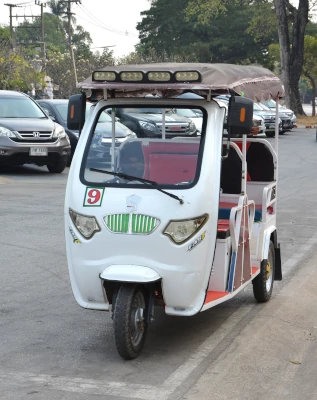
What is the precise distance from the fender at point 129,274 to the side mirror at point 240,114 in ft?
4.20

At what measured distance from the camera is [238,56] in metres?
77.6

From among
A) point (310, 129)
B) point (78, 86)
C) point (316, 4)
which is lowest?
point (310, 129)

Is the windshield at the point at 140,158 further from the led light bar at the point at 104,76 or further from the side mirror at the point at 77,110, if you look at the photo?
the led light bar at the point at 104,76

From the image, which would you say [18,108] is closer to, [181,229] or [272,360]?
[181,229]

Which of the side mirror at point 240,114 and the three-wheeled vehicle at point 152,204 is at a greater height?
the side mirror at point 240,114

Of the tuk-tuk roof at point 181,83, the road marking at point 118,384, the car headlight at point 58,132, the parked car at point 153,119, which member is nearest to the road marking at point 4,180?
the car headlight at point 58,132

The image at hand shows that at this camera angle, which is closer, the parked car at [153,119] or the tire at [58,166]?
the parked car at [153,119]

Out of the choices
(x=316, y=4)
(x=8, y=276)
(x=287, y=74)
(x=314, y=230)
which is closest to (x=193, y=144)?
(x=8, y=276)

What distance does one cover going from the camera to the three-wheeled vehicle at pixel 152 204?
6.36 metres

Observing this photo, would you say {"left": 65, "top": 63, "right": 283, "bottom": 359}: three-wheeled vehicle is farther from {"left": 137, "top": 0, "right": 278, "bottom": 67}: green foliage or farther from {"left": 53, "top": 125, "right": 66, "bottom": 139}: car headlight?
{"left": 137, "top": 0, "right": 278, "bottom": 67}: green foliage

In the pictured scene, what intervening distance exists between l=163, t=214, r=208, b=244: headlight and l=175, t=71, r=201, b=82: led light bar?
1.00 meters

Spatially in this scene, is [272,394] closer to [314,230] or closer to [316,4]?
[314,230]

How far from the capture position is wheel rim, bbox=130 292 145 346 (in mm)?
6406

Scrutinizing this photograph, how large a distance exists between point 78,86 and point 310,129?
3719cm
